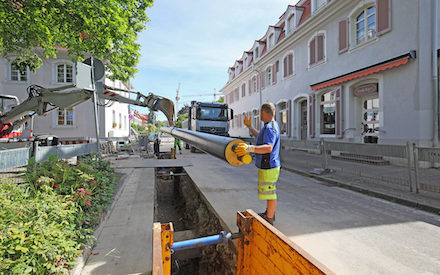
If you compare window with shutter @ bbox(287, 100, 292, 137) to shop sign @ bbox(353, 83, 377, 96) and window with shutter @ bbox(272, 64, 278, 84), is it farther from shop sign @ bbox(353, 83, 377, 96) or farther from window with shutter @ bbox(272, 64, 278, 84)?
shop sign @ bbox(353, 83, 377, 96)

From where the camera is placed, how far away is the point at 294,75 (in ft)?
50.2

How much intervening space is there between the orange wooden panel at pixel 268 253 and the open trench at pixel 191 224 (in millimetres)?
452

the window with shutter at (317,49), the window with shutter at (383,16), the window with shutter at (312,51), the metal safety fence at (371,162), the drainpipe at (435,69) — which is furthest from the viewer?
the window with shutter at (312,51)

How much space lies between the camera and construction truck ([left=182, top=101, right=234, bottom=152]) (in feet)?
44.1

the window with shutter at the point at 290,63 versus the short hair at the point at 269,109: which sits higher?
the window with shutter at the point at 290,63

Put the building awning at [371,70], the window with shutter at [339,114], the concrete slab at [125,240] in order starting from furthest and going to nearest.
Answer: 1. the window with shutter at [339,114]
2. the building awning at [371,70]
3. the concrete slab at [125,240]

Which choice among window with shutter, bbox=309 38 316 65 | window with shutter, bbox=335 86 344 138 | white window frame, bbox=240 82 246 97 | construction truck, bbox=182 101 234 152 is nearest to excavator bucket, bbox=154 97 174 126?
construction truck, bbox=182 101 234 152

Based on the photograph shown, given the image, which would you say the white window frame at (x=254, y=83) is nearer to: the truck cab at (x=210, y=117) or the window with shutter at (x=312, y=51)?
the window with shutter at (x=312, y=51)

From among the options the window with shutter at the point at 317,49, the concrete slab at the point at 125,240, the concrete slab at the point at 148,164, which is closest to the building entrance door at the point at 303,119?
the window with shutter at the point at 317,49

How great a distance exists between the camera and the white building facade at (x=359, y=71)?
25.5ft

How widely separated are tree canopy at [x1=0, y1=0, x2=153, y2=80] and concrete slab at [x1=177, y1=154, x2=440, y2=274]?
4611 mm

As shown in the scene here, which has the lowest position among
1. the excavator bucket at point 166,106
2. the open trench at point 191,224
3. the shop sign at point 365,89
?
the open trench at point 191,224

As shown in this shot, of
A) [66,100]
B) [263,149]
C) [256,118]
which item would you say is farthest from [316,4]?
[263,149]

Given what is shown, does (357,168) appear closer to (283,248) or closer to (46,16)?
(283,248)
